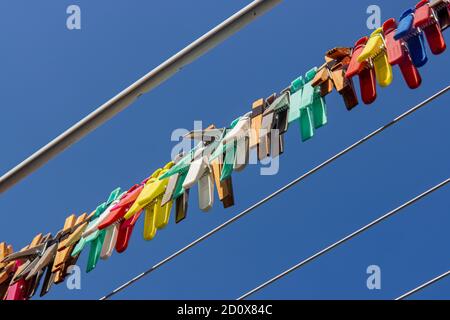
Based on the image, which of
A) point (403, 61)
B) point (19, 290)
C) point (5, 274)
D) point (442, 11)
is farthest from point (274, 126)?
point (5, 274)

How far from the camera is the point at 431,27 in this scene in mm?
5926

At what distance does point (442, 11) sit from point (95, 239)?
3010mm

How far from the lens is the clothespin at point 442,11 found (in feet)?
19.4

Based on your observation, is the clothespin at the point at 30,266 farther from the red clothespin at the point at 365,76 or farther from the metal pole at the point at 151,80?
the metal pole at the point at 151,80

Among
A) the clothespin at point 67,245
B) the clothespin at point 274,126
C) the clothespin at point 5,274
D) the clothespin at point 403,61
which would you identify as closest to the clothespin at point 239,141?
the clothespin at point 274,126

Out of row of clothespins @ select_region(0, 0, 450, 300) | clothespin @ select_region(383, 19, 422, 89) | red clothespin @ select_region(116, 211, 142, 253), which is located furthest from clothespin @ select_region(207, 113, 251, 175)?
clothespin @ select_region(383, 19, 422, 89)

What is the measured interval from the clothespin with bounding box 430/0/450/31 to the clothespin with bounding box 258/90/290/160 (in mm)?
1155

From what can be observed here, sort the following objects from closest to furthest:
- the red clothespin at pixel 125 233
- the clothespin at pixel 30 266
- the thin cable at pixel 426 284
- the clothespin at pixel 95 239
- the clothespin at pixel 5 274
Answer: the thin cable at pixel 426 284, the red clothespin at pixel 125 233, the clothespin at pixel 95 239, the clothespin at pixel 30 266, the clothespin at pixel 5 274

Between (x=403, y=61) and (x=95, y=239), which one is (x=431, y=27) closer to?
(x=403, y=61)

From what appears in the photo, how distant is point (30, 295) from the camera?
7.39 m

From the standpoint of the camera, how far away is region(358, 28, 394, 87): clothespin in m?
5.98

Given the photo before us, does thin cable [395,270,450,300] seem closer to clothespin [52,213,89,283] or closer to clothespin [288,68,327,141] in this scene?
clothespin [288,68,327,141]
